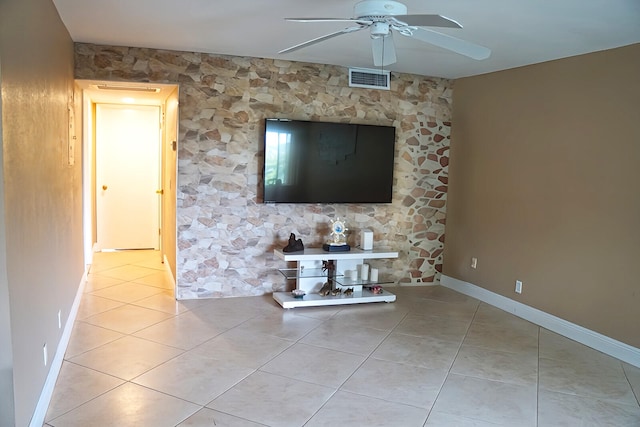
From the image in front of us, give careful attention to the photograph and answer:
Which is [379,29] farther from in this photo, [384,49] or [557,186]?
[557,186]

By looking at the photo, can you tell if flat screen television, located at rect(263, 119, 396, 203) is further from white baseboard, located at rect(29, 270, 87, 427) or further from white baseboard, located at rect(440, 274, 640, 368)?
white baseboard, located at rect(29, 270, 87, 427)

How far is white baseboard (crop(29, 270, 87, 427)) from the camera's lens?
2475 mm

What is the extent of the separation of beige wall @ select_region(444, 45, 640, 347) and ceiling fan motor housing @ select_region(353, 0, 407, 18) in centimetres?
224

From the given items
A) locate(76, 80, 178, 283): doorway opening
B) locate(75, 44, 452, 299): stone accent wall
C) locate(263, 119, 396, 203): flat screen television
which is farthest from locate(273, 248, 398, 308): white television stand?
locate(76, 80, 178, 283): doorway opening

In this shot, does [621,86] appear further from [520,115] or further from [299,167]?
[299,167]

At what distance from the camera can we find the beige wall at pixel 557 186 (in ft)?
12.3

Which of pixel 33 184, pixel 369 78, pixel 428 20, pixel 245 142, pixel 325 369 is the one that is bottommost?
pixel 325 369

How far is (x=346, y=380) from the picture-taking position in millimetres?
3178

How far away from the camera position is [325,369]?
3344 millimetres

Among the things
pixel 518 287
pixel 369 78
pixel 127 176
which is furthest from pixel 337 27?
pixel 127 176

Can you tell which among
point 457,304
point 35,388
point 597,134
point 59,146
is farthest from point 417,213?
point 35,388

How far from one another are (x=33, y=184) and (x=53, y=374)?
124 centimetres

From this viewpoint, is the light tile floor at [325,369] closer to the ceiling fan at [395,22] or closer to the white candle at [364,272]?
the white candle at [364,272]

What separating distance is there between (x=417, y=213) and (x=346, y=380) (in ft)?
9.54
